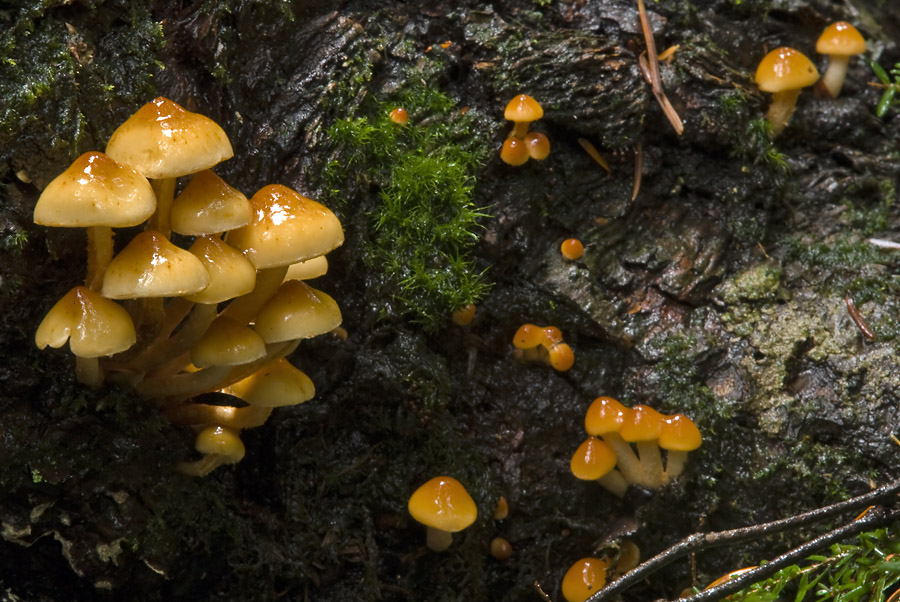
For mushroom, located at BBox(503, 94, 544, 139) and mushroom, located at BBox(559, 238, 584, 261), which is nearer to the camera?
mushroom, located at BBox(503, 94, 544, 139)

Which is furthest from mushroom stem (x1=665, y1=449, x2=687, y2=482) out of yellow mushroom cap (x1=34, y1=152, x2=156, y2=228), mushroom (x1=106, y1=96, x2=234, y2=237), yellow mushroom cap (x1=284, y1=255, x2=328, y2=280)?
yellow mushroom cap (x1=34, y1=152, x2=156, y2=228)

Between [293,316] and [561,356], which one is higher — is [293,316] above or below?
above

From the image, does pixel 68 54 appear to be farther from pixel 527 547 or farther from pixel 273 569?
pixel 527 547

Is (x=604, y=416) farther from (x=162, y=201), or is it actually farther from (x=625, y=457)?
(x=162, y=201)

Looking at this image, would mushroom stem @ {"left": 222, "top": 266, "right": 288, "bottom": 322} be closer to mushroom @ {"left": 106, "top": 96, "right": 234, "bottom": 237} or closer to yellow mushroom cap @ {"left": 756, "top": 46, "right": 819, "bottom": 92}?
mushroom @ {"left": 106, "top": 96, "right": 234, "bottom": 237}

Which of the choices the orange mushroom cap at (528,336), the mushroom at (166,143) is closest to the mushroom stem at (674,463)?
the orange mushroom cap at (528,336)

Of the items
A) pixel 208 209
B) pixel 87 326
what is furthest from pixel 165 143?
pixel 87 326

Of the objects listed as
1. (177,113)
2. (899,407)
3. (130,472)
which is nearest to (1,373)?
(130,472)
